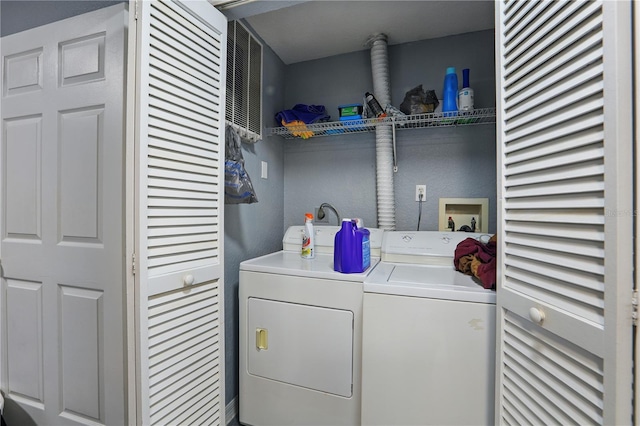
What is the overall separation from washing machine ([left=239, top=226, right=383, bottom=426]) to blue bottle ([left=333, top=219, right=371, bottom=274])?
0.16ft

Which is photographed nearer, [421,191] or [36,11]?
[36,11]

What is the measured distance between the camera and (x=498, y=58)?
1041 millimetres

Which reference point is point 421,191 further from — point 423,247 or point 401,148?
point 423,247

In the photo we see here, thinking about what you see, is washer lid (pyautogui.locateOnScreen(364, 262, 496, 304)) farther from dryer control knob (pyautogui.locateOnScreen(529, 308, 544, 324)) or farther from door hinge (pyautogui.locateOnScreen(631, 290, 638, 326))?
door hinge (pyautogui.locateOnScreen(631, 290, 638, 326))

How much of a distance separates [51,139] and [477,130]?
102 inches

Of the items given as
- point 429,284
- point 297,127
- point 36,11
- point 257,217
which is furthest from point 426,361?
point 36,11

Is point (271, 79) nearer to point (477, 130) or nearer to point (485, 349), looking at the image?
point (477, 130)

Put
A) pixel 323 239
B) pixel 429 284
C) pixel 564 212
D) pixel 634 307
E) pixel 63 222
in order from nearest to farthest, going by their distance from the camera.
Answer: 1. pixel 634 307
2. pixel 564 212
3. pixel 429 284
4. pixel 63 222
5. pixel 323 239

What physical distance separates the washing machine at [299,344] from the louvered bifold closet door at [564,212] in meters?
0.65

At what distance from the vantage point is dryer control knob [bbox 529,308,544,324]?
0.83m

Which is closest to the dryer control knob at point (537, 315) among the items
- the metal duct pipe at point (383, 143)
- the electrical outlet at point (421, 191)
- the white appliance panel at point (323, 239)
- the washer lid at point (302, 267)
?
the washer lid at point (302, 267)

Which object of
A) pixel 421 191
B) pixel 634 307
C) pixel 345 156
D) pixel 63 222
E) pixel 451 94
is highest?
pixel 451 94

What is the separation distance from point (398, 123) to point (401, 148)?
0.28m

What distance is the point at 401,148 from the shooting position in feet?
6.89
